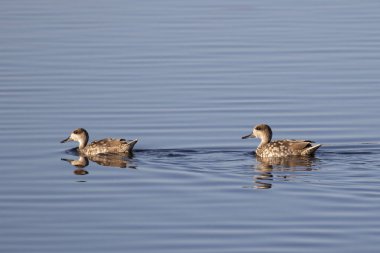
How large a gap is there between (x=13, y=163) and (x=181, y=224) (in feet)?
13.0

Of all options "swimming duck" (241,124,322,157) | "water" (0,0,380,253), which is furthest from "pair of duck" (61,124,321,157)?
"water" (0,0,380,253)

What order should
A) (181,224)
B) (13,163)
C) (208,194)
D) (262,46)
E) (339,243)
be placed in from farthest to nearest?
(262,46)
(13,163)
(208,194)
(181,224)
(339,243)

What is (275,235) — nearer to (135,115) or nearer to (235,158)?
(235,158)

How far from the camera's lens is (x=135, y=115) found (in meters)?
18.7

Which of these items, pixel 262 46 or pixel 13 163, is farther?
pixel 262 46

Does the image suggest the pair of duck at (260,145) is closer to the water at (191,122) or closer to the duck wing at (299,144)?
the duck wing at (299,144)

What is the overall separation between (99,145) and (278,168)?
2.61 metres

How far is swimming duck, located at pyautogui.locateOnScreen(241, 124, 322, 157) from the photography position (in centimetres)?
1631

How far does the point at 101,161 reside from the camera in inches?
654

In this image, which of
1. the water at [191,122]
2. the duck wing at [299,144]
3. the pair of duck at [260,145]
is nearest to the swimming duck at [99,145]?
the pair of duck at [260,145]

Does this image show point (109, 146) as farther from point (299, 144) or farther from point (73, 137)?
point (299, 144)

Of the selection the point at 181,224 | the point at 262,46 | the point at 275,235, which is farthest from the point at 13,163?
the point at 262,46

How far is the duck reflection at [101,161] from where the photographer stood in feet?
52.5

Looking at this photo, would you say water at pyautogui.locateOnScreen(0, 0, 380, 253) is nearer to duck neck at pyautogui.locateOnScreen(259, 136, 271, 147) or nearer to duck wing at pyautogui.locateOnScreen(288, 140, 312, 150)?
duck wing at pyautogui.locateOnScreen(288, 140, 312, 150)
